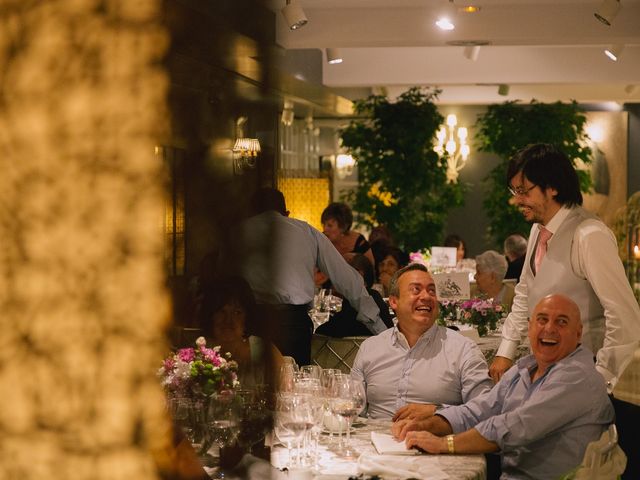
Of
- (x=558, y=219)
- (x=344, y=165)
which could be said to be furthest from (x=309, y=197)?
(x=558, y=219)

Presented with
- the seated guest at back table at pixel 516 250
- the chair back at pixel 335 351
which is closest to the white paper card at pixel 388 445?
the chair back at pixel 335 351

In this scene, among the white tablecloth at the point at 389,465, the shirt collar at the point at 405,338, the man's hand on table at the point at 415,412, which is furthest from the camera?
the shirt collar at the point at 405,338

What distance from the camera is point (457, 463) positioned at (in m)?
2.83

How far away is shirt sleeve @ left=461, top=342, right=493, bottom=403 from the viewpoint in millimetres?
3584

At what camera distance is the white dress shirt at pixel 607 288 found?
3.39m

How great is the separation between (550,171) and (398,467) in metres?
1.65

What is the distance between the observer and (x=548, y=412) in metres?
2.98

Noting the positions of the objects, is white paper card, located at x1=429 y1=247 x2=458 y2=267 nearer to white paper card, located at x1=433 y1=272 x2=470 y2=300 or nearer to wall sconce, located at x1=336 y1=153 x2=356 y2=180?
white paper card, located at x1=433 y1=272 x2=470 y2=300

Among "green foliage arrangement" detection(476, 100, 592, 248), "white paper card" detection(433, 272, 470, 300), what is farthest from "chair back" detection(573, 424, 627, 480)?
"green foliage arrangement" detection(476, 100, 592, 248)

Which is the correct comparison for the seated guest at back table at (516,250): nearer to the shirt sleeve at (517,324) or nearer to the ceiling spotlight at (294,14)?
the ceiling spotlight at (294,14)

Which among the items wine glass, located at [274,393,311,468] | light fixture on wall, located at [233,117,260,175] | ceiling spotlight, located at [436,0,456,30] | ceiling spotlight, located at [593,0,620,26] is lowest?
wine glass, located at [274,393,311,468]

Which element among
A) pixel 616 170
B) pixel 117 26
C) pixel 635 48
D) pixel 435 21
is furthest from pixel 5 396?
pixel 616 170

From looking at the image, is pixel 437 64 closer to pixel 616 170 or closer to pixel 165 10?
pixel 616 170

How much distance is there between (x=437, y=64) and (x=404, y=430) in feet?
29.9
